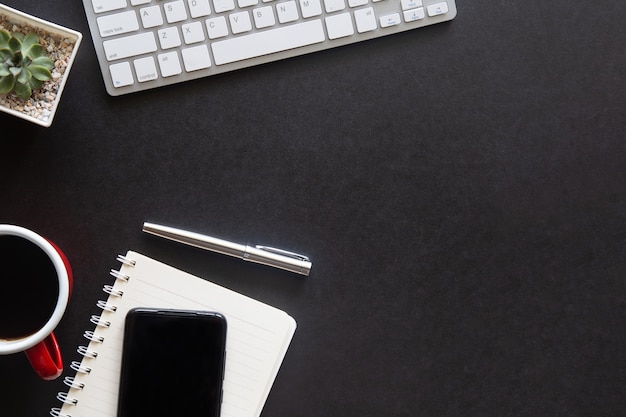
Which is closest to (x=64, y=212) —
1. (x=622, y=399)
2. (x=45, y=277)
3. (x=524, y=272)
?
(x=45, y=277)

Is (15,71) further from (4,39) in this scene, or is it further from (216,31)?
(216,31)

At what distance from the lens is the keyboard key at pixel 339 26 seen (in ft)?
2.56

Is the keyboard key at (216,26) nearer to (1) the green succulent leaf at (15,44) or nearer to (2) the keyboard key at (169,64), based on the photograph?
(2) the keyboard key at (169,64)

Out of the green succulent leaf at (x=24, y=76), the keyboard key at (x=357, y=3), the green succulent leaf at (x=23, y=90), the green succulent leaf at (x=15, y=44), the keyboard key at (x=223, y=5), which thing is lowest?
the green succulent leaf at (x=23, y=90)

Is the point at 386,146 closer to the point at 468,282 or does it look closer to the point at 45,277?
the point at 468,282

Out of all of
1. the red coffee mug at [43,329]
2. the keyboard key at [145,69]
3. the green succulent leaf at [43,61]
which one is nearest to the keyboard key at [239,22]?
the keyboard key at [145,69]

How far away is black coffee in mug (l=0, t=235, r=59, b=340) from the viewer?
0.71 m

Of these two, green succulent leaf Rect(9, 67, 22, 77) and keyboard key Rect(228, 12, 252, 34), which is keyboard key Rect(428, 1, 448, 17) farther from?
green succulent leaf Rect(9, 67, 22, 77)

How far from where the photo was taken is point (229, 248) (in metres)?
0.78

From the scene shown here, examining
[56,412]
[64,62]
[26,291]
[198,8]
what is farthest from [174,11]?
[56,412]

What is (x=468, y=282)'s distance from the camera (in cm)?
81

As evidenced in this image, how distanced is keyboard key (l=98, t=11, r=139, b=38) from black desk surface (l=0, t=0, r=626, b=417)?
0.04 meters

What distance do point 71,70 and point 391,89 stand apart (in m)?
0.37

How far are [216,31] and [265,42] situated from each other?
6 cm
